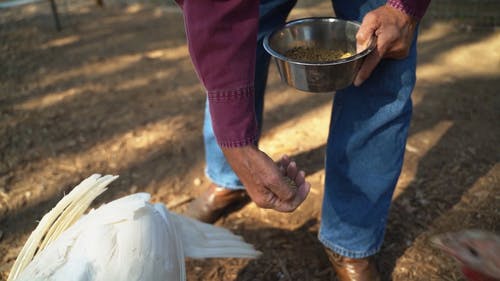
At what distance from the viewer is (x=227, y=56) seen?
1.13 meters

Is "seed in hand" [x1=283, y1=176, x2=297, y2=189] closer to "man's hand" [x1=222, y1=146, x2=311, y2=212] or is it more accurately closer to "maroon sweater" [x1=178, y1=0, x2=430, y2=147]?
"man's hand" [x1=222, y1=146, x2=311, y2=212]

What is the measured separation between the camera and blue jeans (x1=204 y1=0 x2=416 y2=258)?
1471 millimetres

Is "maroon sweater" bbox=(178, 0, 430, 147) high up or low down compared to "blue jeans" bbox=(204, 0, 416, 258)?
up

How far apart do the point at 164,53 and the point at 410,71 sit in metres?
2.71

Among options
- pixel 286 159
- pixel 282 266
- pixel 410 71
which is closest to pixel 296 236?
pixel 282 266

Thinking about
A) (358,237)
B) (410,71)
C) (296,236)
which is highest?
(410,71)

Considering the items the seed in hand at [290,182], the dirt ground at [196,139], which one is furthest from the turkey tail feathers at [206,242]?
the seed in hand at [290,182]

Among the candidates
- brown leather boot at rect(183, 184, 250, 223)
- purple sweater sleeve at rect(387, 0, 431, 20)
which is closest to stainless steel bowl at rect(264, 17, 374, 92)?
purple sweater sleeve at rect(387, 0, 431, 20)

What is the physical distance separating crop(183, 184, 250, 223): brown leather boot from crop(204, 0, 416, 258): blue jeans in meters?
0.52

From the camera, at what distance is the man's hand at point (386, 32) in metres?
1.26

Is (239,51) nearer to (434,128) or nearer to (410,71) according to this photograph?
(410,71)

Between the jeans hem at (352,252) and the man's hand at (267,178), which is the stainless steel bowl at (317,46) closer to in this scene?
the man's hand at (267,178)

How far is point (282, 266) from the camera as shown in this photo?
6.39 feet

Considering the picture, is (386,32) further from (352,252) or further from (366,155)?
(352,252)
